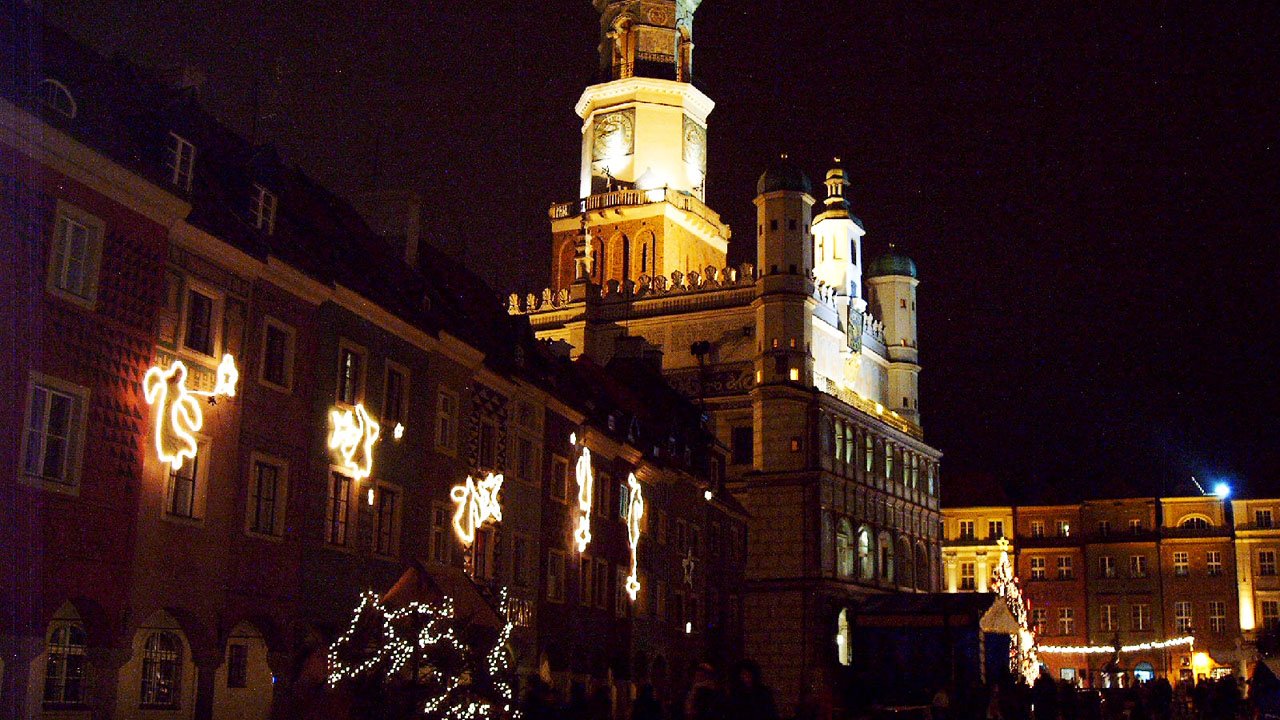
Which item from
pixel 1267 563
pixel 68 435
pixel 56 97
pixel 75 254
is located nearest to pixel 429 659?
pixel 68 435

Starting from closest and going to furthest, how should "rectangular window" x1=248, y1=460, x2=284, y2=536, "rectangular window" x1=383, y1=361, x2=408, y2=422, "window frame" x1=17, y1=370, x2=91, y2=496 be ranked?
"window frame" x1=17, y1=370, x2=91, y2=496
"rectangular window" x1=248, y1=460, x2=284, y2=536
"rectangular window" x1=383, y1=361, x2=408, y2=422

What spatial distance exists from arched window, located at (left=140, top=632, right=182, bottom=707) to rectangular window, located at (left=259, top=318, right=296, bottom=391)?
4.94m

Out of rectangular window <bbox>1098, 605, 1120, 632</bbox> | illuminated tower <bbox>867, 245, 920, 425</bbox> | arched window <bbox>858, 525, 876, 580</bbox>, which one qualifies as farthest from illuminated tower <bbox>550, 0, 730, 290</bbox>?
rectangular window <bbox>1098, 605, 1120, 632</bbox>

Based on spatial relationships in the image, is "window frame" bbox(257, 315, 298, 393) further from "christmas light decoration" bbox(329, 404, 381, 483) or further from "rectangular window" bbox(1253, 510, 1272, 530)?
"rectangular window" bbox(1253, 510, 1272, 530)

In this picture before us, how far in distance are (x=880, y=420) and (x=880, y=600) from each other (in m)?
46.3

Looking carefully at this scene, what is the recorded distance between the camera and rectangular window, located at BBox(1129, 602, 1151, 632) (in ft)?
330

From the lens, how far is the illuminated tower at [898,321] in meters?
99.8

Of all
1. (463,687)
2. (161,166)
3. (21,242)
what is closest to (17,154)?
(21,242)

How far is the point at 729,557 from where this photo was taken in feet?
200

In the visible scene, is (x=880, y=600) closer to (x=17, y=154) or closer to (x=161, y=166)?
(x=161, y=166)

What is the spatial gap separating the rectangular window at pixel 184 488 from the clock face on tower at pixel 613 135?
7160 centimetres

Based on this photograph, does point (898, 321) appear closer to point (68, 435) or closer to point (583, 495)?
point (583, 495)

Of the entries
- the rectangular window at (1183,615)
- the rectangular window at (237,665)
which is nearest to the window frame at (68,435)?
the rectangular window at (237,665)

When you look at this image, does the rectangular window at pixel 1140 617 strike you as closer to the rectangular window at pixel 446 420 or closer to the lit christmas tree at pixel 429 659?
the rectangular window at pixel 446 420
